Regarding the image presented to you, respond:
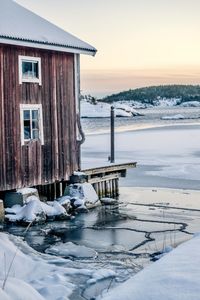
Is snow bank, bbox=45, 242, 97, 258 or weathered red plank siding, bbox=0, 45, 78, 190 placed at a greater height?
weathered red plank siding, bbox=0, 45, 78, 190

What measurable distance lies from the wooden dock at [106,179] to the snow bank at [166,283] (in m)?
12.4

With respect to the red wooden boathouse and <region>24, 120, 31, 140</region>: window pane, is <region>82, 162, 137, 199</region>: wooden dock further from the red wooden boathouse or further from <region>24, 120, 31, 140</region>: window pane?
<region>24, 120, 31, 140</region>: window pane

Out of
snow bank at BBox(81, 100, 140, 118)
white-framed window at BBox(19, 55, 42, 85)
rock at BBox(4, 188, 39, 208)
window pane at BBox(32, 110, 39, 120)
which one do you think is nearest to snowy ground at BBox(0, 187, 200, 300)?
rock at BBox(4, 188, 39, 208)

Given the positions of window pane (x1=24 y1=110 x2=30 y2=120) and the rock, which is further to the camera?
window pane (x1=24 y1=110 x2=30 y2=120)

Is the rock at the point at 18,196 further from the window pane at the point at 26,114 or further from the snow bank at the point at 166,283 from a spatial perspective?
the snow bank at the point at 166,283

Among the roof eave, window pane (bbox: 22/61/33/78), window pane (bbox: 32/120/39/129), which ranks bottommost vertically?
window pane (bbox: 32/120/39/129)

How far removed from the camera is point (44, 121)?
17.1 metres

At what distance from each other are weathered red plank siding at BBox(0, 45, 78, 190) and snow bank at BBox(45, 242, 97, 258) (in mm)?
4458

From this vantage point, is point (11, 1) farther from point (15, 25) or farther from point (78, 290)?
point (78, 290)

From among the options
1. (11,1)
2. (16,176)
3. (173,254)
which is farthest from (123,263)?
(11,1)

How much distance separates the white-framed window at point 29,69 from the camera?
16.1 m

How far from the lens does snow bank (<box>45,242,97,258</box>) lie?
11.0 m

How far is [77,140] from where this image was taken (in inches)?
726

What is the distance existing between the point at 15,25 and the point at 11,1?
2.58 meters
